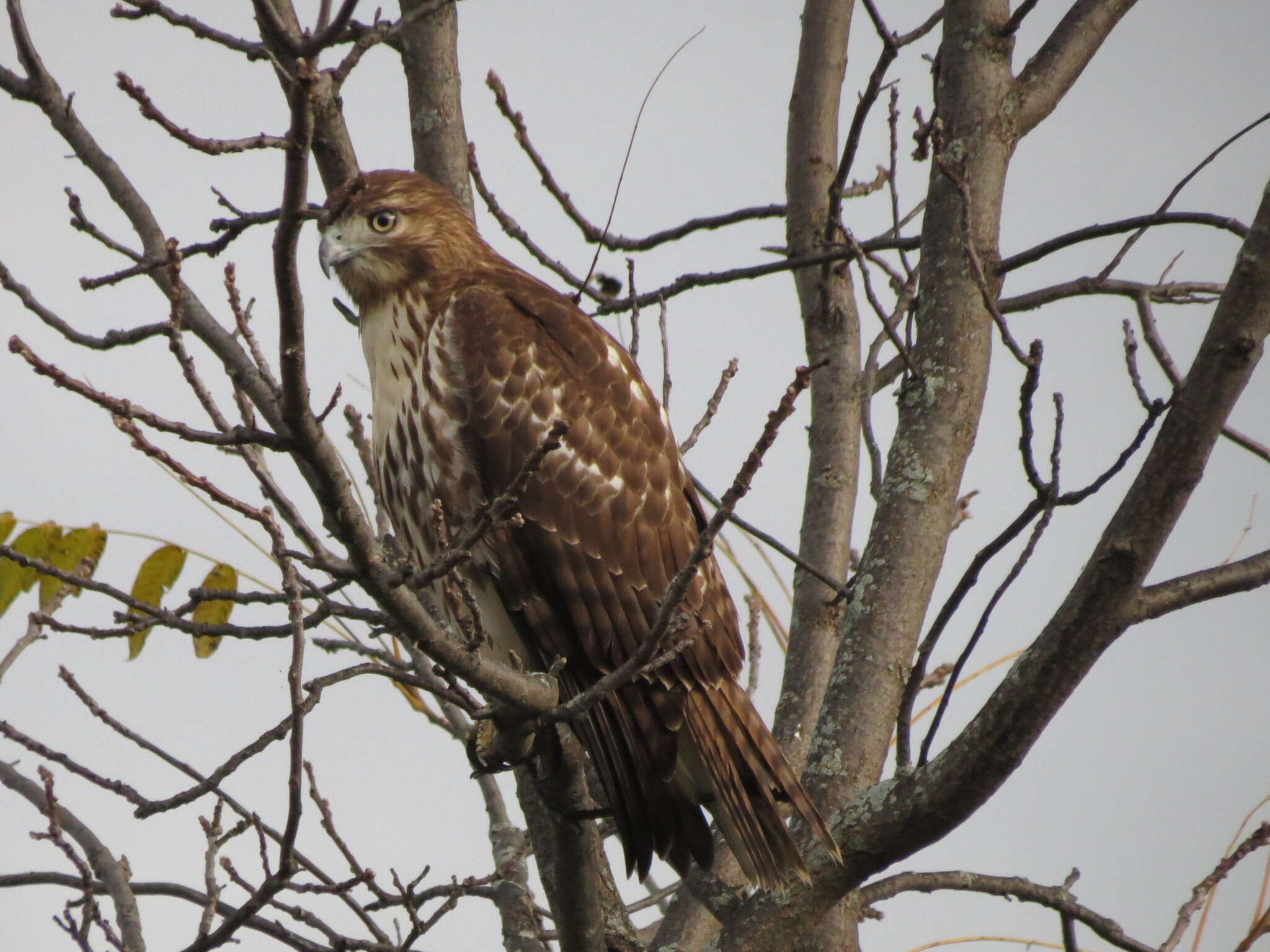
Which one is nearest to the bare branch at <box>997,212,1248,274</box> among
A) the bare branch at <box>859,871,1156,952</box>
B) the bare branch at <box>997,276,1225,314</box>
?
the bare branch at <box>997,276,1225,314</box>

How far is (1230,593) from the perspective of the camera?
3328mm

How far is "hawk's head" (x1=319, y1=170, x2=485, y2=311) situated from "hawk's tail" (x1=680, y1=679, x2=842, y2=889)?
188 centimetres

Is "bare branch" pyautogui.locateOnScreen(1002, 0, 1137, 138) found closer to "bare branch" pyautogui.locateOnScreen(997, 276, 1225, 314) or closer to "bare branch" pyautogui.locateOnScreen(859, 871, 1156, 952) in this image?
"bare branch" pyautogui.locateOnScreen(997, 276, 1225, 314)

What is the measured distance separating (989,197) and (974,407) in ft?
2.46

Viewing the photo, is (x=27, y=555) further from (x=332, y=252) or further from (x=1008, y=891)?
(x=1008, y=891)

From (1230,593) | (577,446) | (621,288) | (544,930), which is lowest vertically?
(1230,593)

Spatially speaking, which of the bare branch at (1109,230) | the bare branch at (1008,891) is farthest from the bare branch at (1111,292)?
the bare branch at (1008,891)

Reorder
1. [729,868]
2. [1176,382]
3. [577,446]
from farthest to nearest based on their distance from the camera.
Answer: [577,446]
[729,868]
[1176,382]

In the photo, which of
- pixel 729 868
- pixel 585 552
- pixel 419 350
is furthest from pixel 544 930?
pixel 419 350

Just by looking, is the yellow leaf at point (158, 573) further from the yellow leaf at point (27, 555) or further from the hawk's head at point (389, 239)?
the hawk's head at point (389, 239)

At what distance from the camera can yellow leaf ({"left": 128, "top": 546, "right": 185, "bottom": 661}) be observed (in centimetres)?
505

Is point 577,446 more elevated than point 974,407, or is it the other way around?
point 577,446

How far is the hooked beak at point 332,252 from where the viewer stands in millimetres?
5012

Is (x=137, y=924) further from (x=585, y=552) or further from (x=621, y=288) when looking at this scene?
(x=621, y=288)
